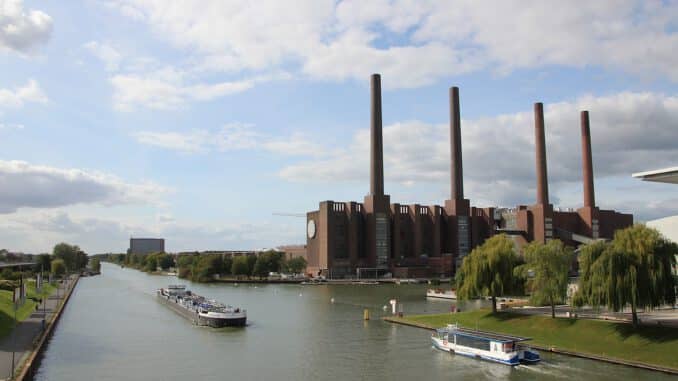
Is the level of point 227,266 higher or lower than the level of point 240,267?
higher

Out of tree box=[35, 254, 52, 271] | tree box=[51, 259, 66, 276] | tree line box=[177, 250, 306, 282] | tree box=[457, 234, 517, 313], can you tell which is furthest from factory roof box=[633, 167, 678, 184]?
tree box=[35, 254, 52, 271]

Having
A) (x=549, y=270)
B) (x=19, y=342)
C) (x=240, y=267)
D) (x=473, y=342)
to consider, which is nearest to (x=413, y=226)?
(x=240, y=267)

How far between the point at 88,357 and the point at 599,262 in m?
37.6

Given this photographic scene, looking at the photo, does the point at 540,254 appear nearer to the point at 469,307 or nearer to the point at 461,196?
the point at 469,307

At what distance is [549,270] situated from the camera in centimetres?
5166

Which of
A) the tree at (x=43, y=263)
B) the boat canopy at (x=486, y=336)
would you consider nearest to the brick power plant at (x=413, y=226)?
the tree at (x=43, y=263)

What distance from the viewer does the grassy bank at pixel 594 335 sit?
38.3 meters

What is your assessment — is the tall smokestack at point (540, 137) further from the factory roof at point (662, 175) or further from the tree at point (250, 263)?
the factory roof at point (662, 175)

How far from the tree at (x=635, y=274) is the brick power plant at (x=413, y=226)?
122331mm

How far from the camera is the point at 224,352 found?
4722 centimetres

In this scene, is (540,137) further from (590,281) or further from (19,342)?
(19,342)

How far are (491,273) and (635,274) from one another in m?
16.9

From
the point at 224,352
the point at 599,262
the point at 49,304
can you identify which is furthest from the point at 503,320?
the point at 49,304

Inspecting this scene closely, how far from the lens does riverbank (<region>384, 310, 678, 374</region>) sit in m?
38.0
